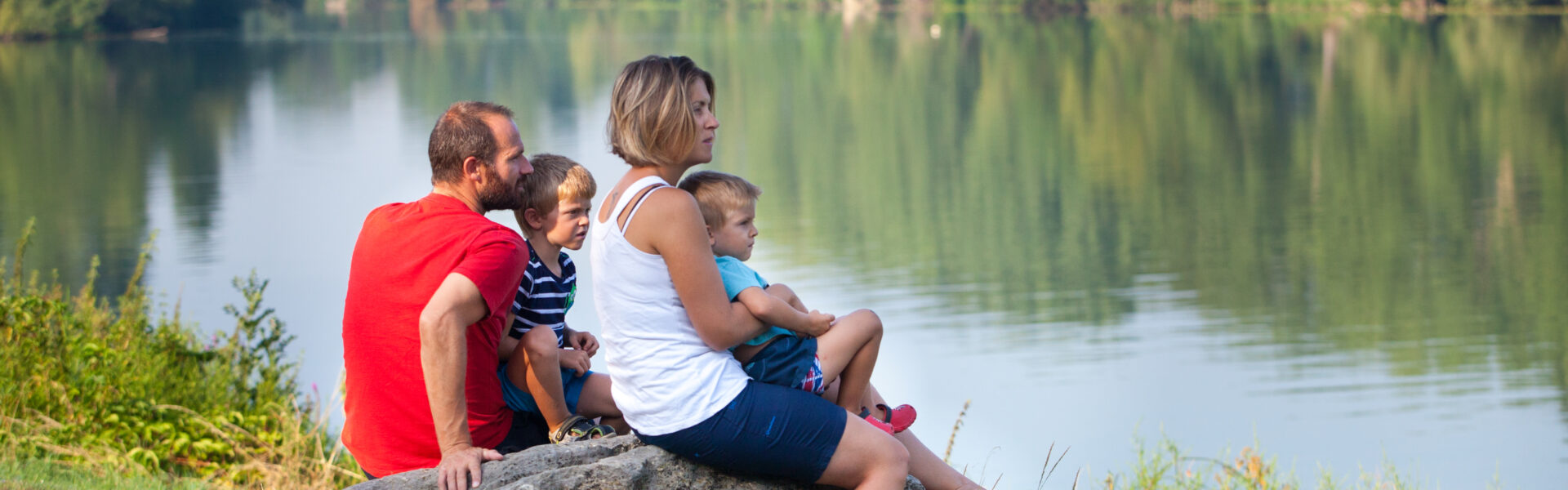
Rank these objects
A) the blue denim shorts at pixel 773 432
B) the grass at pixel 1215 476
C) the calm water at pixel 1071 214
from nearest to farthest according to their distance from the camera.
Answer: the blue denim shorts at pixel 773 432 → the grass at pixel 1215 476 → the calm water at pixel 1071 214

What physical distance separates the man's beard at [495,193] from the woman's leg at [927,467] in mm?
916

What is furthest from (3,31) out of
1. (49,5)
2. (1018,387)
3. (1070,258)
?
(1018,387)

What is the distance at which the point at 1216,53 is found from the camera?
1706 inches

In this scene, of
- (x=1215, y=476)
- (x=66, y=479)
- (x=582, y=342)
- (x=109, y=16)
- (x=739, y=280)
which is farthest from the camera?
(x=109, y=16)

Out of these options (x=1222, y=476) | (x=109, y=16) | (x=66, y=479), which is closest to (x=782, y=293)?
(x=66, y=479)

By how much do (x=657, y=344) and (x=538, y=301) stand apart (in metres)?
0.61

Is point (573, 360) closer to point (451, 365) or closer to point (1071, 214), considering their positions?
point (451, 365)

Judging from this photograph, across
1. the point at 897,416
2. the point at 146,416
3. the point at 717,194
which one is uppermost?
the point at 717,194

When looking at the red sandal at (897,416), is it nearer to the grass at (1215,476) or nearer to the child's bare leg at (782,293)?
the child's bare leg at (782,293)

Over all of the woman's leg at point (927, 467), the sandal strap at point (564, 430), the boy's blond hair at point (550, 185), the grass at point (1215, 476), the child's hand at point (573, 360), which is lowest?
the grass at point (1215, 476)

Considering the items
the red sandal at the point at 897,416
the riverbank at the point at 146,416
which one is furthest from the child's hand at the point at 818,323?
the riverbank at the point at 146,416

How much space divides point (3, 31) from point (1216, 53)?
1677 inches

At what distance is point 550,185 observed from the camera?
12.2ft

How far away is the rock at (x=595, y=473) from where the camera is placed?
3182 mm
